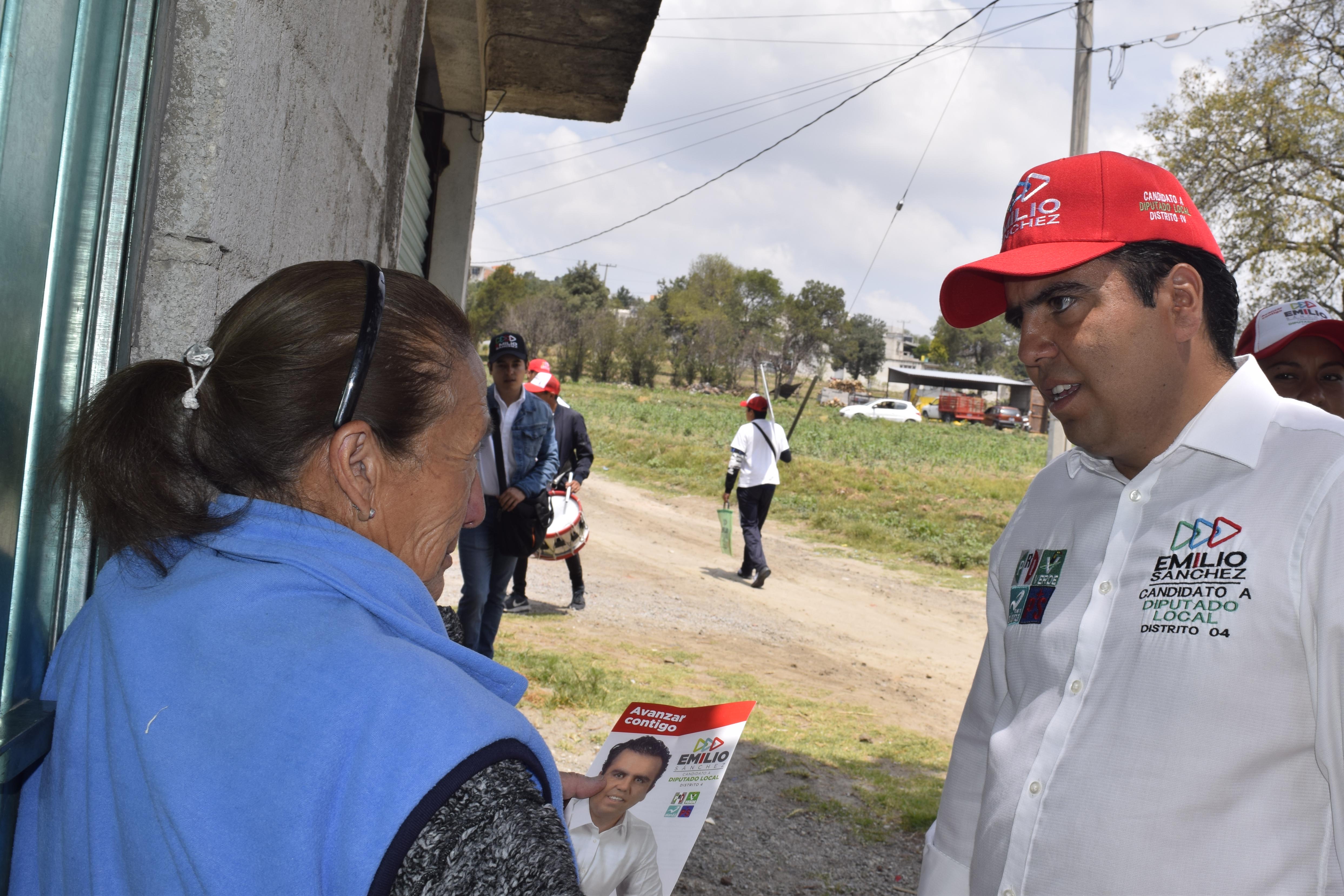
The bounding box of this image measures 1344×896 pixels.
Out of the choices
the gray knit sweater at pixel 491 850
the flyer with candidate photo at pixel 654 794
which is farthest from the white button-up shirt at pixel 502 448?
the gray knit sweater at pixel 491 850

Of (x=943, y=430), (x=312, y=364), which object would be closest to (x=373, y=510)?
(x=312, y=364)

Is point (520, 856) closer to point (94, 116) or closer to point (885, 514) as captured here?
point (94, 116)

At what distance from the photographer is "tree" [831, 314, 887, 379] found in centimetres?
8344

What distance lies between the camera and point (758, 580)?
1102 cm

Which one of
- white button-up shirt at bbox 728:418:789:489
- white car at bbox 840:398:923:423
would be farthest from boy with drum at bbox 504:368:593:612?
white car at bbox 840:398:923:423

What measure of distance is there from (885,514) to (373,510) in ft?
53.1

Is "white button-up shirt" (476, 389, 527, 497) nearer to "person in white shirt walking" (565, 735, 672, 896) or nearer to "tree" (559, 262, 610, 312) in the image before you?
"person in white shirt walking" (565, 735, 672, 896)

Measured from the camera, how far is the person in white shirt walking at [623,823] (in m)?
1.70

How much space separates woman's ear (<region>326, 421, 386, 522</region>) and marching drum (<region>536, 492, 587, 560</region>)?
7001mm

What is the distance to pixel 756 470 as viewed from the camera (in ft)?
35.3

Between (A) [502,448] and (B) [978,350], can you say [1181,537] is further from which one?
(B) [978,350]

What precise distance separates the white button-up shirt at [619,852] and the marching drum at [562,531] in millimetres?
6423

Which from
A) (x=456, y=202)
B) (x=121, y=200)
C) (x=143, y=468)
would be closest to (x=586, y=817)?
(x=143, y=468)

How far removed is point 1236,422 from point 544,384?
280 inches
